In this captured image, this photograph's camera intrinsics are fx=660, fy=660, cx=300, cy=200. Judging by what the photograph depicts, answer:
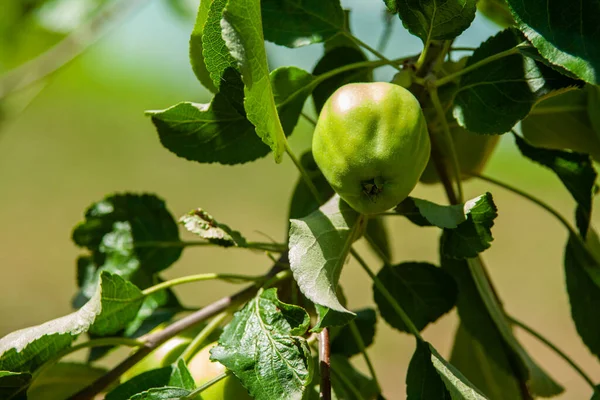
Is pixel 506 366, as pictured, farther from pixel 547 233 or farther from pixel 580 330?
pixel 547 233

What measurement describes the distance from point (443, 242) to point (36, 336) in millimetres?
266

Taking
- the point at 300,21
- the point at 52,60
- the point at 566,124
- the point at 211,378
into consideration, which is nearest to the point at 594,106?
the point at 566,124

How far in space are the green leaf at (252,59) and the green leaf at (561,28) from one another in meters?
0.14

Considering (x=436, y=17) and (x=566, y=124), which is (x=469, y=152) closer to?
(x=566, y=124)

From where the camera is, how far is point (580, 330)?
52 centimetres

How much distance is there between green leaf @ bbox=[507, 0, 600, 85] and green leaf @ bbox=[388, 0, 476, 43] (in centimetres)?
3

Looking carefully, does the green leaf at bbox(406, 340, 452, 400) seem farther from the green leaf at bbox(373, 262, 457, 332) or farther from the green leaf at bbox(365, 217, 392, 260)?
the green leaf at bbox(365, 217, 392, 260)

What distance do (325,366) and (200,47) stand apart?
0.74 ft

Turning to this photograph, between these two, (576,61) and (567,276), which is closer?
(576,61)

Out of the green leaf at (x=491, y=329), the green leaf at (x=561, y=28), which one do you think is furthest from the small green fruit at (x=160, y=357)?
the green leaf at (x=561, y=28)

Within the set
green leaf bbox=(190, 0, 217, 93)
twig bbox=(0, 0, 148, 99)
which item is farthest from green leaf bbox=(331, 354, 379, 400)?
twig bbox=(0, 0, 148, 99)

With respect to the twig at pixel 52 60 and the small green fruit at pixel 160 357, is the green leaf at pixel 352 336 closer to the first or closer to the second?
the small green fruit at pixel 160 357

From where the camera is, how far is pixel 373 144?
361mm

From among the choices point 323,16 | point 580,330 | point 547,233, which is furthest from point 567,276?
point 547,233
